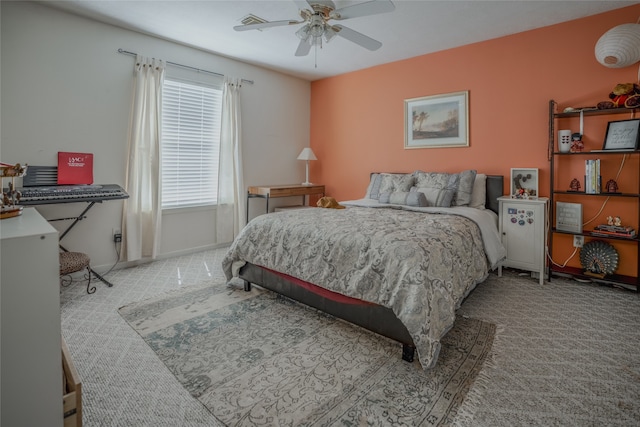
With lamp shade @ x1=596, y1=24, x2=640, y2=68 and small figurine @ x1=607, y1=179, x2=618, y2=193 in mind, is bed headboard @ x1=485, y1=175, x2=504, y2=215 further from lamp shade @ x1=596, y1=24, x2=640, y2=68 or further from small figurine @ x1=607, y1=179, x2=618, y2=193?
lamp shade @ x1=596, y1=24, x2=640, y2=68

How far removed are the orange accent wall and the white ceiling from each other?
17 centimetres

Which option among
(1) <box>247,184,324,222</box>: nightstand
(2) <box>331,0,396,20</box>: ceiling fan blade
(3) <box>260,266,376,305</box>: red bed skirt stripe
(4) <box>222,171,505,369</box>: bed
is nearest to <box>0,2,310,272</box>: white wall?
(1) <box>247,184,324,222</box>: nightstand

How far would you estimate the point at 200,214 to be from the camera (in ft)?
14.3

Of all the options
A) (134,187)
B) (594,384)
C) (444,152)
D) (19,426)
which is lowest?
(594,384)

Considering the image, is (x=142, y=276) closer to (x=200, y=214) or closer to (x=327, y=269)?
(x=200, y=214)

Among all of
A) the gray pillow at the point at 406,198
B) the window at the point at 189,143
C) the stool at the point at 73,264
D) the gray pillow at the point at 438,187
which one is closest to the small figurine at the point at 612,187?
the gray pillow at the point at 438,187

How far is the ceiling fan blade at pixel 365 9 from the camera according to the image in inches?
84.7

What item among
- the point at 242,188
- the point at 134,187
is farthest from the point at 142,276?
the point at 242,188

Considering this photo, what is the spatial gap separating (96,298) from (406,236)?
262cm

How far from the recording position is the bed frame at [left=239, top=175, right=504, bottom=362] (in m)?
1.90

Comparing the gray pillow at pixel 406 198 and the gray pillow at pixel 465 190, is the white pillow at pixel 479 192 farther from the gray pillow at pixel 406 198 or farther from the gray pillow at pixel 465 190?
the gray pillow at pixel 406 198

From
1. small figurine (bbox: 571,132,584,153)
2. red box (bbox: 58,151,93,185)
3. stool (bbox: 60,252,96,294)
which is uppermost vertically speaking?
small figurine (bbox: 571,132,584,153)

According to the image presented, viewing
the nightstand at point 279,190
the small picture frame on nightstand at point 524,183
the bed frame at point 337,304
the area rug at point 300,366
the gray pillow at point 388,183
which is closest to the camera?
the area rug at point 300,366

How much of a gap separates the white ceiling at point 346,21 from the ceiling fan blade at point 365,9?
0.73 meters
